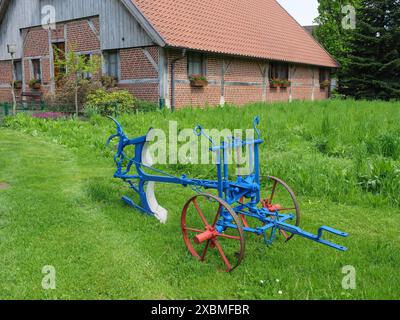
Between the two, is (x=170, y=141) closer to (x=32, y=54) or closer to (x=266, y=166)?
(x=266, y=166)

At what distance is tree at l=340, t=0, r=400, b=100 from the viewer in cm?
2508

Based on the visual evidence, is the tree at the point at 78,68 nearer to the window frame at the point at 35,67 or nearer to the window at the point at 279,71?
the window frame at the point at 35,67

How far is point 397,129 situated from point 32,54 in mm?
15933

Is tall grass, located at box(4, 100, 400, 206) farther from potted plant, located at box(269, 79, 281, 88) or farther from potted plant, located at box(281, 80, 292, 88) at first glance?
potted plant, located at box(281, 80, 292, 88)

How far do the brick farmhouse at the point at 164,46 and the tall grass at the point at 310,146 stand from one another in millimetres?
2888

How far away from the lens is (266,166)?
6484 millimetres

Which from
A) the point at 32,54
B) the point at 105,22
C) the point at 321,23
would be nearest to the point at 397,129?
the point at 105,22

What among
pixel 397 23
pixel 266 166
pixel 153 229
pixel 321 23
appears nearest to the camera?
pixel 153 229

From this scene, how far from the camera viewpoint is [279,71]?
21.5m

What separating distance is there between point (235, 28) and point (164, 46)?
6639 millimetres

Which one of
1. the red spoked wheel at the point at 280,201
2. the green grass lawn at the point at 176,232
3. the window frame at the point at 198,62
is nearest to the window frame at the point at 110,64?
the window frame at the point at 198,62

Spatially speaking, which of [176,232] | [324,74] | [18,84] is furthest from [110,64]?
[324,74]

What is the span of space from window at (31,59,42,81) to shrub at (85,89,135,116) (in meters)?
5.83

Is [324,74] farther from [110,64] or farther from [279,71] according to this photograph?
[110,64]
